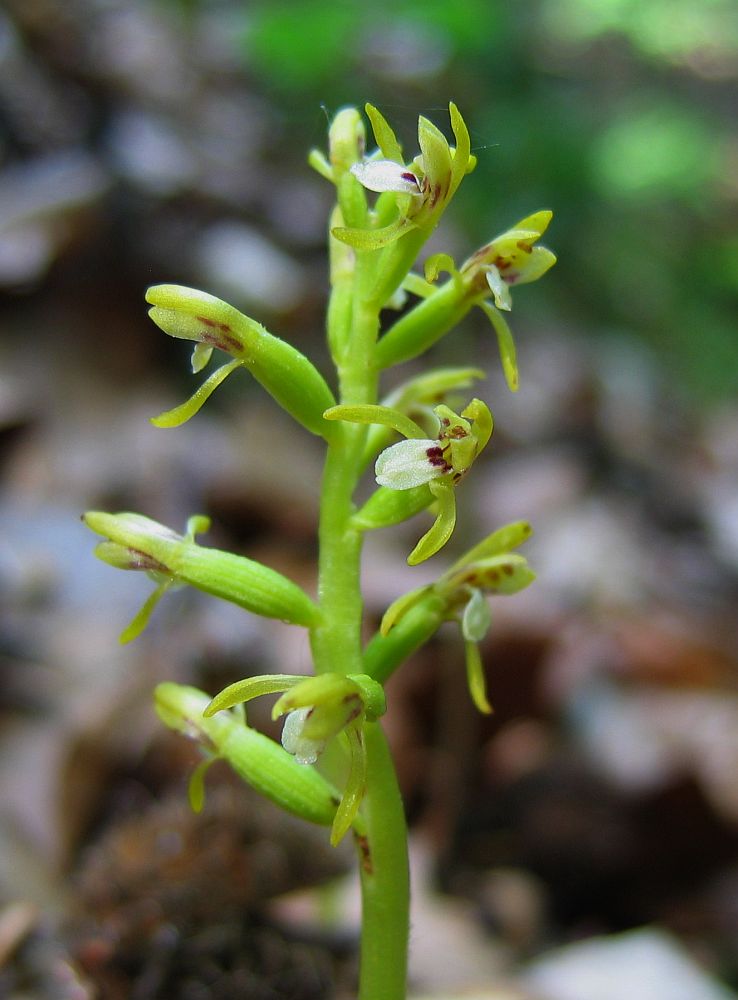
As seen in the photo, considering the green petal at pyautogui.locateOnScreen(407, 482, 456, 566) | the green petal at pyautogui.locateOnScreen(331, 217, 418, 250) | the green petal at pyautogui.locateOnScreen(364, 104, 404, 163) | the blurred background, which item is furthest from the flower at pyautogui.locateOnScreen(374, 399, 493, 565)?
the blurred background

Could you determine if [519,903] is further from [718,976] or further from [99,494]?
[99,494]

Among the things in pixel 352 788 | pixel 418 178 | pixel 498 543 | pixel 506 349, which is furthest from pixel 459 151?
pixel 352 788

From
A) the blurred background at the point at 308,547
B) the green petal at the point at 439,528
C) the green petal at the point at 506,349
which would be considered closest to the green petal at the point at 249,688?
the green petal at the point at 439,528

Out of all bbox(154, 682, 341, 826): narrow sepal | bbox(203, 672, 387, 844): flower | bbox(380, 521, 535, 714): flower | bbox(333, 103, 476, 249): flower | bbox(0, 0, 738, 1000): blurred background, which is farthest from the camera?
bbox(0, 0, 738, 1000): blurred background

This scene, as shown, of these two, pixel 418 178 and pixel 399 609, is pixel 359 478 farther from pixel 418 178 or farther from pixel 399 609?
pixel 418 178

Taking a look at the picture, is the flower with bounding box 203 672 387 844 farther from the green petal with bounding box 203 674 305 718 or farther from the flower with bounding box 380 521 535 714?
the flower with bounding box 380 521 535 714

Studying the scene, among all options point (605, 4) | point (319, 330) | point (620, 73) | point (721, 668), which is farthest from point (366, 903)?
point (620, 73)
